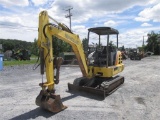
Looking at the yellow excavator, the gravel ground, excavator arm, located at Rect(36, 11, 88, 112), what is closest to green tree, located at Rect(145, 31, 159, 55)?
the yellow excavator

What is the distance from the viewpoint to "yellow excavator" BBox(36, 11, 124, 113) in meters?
6.12

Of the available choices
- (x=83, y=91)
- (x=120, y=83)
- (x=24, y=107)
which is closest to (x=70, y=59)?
(x=120, y=83)

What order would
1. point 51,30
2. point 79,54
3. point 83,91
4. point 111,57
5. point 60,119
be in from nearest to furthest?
point 60,119
point 51,30
point 79,54
point 83,91
point 111,57

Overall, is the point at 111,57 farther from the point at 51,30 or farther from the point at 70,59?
the point at 70,59

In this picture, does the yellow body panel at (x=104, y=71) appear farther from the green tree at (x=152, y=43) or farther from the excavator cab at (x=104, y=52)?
the green tree at (x=152, y=43)

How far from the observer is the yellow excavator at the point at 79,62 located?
20.1ft

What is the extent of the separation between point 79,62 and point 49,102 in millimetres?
2665

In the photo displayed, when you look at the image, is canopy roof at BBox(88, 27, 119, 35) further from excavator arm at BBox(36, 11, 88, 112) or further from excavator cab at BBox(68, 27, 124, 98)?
excavator arm at BBox(36, 11, 88, 112)

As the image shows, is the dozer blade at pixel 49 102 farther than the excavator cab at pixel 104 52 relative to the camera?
No

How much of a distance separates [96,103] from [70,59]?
17.7 meters

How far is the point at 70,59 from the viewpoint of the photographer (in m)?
24.9

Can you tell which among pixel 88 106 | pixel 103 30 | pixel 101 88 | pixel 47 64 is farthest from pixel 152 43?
pixel 47 64

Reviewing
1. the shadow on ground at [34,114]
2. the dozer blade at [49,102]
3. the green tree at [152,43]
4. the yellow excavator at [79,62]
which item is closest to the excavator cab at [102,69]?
the yellow excavator at [79,62]

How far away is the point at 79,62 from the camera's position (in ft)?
27.5
